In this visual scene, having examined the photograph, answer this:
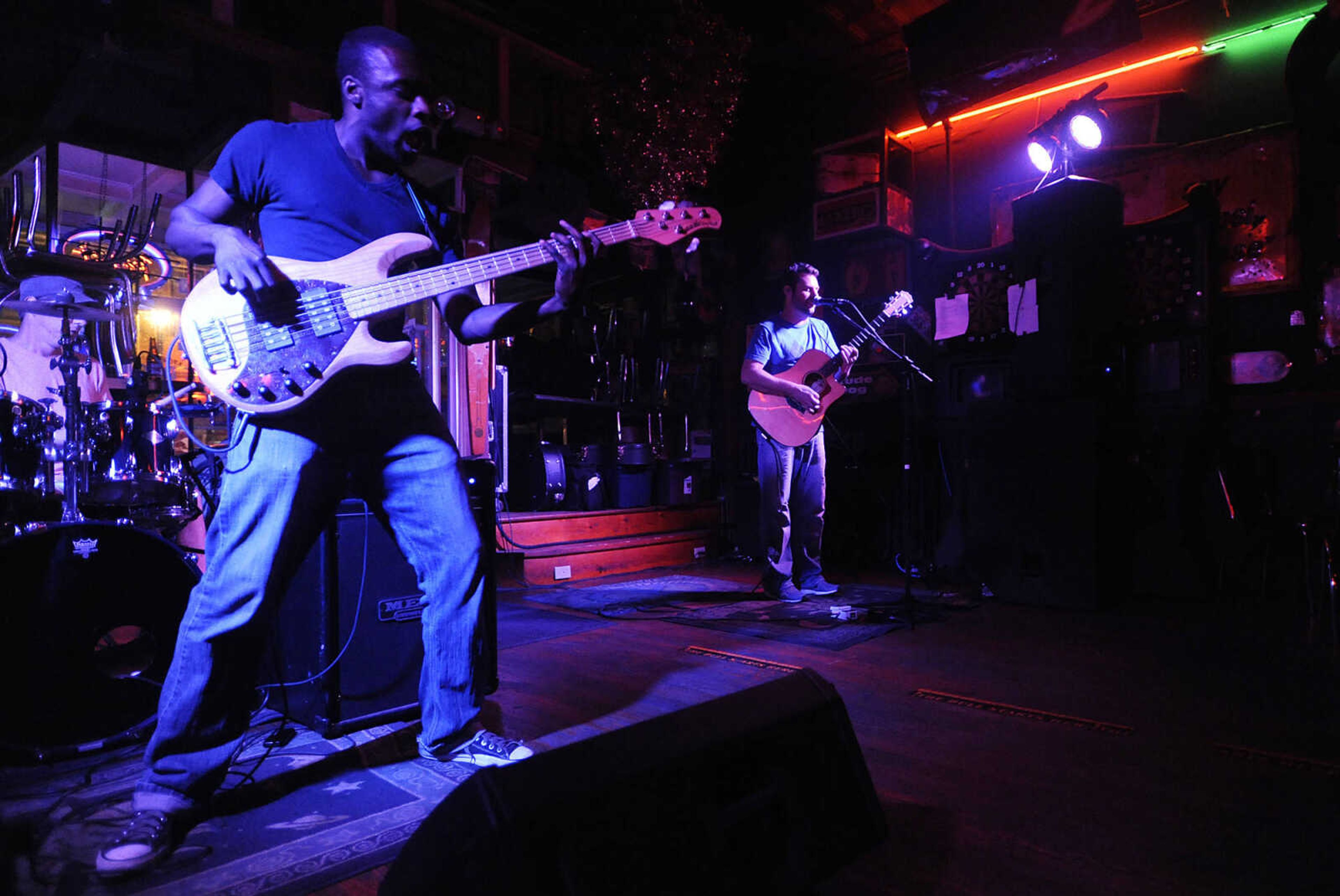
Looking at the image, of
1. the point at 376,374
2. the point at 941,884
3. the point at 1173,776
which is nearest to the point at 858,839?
the point at 941,884

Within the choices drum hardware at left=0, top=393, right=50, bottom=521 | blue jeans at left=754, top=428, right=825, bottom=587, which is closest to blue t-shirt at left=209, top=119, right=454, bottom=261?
drum hardware at left=0, top=393, right=50, bottom=521

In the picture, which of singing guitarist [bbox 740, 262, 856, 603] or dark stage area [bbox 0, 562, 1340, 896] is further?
singing guitarist [bbox 740, 262, 856, 603]

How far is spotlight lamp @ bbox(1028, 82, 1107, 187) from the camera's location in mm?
5242

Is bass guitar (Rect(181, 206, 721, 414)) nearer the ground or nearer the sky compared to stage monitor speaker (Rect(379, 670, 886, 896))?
nearer the sky

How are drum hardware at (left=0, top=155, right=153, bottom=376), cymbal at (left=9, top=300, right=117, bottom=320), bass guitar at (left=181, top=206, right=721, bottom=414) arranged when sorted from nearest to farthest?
bass guitar at (left=181, top=206, right=721, bottom=414) → cymbal at (left=9, top=300, right=117, bottom=320) → drum hardware at (left=0, top=155, right=153, bottom=376)

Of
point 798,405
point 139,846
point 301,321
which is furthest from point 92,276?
point 798,405

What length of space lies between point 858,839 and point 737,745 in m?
0.37

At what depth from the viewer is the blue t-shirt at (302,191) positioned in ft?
6.02

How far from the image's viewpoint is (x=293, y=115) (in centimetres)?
478

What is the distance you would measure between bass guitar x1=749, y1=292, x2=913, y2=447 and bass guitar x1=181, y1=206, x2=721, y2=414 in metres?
2.88

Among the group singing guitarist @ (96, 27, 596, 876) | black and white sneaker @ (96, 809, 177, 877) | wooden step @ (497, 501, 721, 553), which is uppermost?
singing guitarist @ (96, 27, 596, 876)

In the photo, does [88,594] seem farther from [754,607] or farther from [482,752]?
[754,607]

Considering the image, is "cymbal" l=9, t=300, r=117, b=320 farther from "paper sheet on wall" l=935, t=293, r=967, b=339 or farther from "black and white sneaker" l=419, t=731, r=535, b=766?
"paper sheet on wall" l=935, t=293, r=967, b=339

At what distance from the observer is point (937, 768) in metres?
2.01
